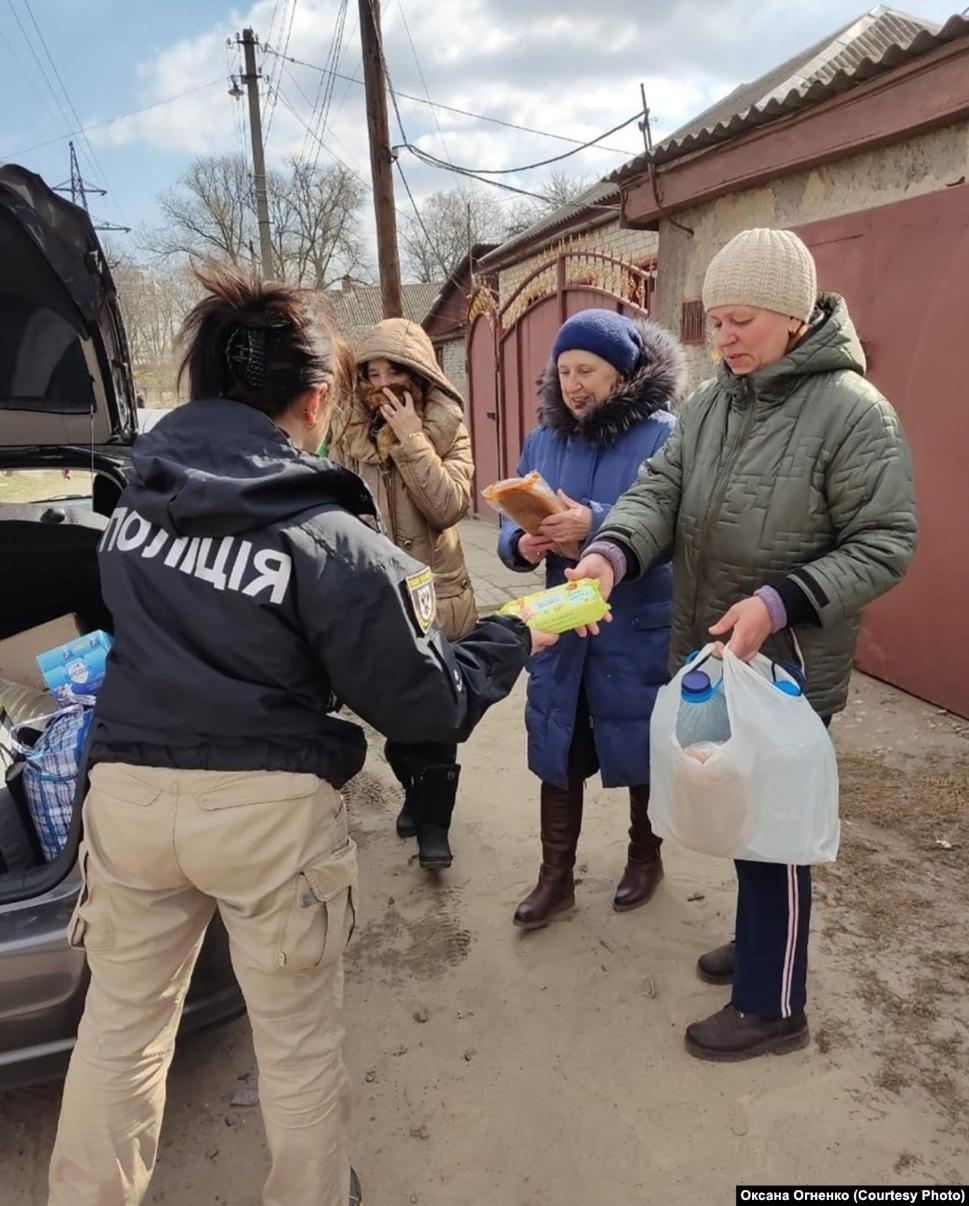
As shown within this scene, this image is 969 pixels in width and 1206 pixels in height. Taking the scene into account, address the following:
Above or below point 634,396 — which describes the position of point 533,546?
below

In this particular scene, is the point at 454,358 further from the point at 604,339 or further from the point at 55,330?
the point at 604,339

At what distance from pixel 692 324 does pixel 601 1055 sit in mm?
4405

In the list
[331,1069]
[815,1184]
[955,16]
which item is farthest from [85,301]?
[955,16]

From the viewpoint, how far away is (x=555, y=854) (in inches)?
101

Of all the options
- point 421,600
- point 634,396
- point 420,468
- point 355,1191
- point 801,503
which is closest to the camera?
point 421,600

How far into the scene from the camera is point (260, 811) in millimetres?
1332

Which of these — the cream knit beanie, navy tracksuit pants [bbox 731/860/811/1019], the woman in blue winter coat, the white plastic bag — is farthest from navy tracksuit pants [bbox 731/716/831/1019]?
the cream knit beanie

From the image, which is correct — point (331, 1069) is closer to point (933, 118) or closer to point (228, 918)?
point (228, 918)

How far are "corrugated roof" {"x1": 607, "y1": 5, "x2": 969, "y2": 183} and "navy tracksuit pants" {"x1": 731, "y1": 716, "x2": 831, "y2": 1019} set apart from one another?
313cm

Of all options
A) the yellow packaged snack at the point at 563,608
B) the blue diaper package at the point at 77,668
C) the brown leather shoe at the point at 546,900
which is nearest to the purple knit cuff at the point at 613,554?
the yellow packaged snack at the point at 563,608

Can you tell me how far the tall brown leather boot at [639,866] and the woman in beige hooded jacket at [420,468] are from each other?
60 centimetres

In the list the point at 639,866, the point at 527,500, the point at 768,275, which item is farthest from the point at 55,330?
the point at 639,866

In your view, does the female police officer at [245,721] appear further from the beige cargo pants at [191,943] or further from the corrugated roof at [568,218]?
the corrugated roof at [568,218]

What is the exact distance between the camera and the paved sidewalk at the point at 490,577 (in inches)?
→ 267
